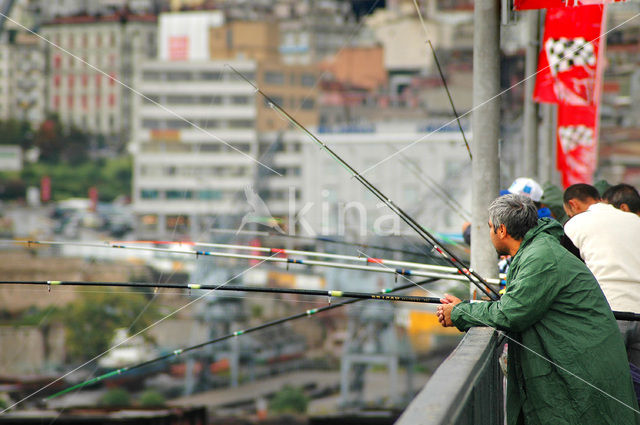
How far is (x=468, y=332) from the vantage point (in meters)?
3.97

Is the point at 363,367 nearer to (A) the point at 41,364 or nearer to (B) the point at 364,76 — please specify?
(A) the point at 41,364

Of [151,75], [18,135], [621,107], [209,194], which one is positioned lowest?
[209,194]

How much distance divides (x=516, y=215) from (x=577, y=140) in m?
8.28

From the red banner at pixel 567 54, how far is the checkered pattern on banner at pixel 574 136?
193 centimetres

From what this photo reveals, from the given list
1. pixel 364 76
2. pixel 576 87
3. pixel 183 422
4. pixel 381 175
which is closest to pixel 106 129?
pixel 364 76

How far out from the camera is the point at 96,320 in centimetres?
7288

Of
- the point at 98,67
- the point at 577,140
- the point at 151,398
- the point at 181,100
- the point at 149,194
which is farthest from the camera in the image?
the point at 98,67

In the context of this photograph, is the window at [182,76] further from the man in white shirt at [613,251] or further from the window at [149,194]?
the man in white shirt at [613,251]

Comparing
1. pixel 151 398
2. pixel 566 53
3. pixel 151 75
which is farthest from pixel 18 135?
pixel 566 53

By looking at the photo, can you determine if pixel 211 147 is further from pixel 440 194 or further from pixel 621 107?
pixel 440 194

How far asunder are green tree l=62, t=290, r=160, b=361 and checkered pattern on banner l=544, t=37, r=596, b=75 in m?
64.1

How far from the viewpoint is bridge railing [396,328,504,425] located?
252 cm

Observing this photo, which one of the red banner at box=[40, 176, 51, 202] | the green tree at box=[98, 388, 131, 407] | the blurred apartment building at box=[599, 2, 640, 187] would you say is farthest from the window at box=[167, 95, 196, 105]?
the blurred apartment building at box=[599, 2, 640, 187]

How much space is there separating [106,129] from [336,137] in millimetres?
28702
